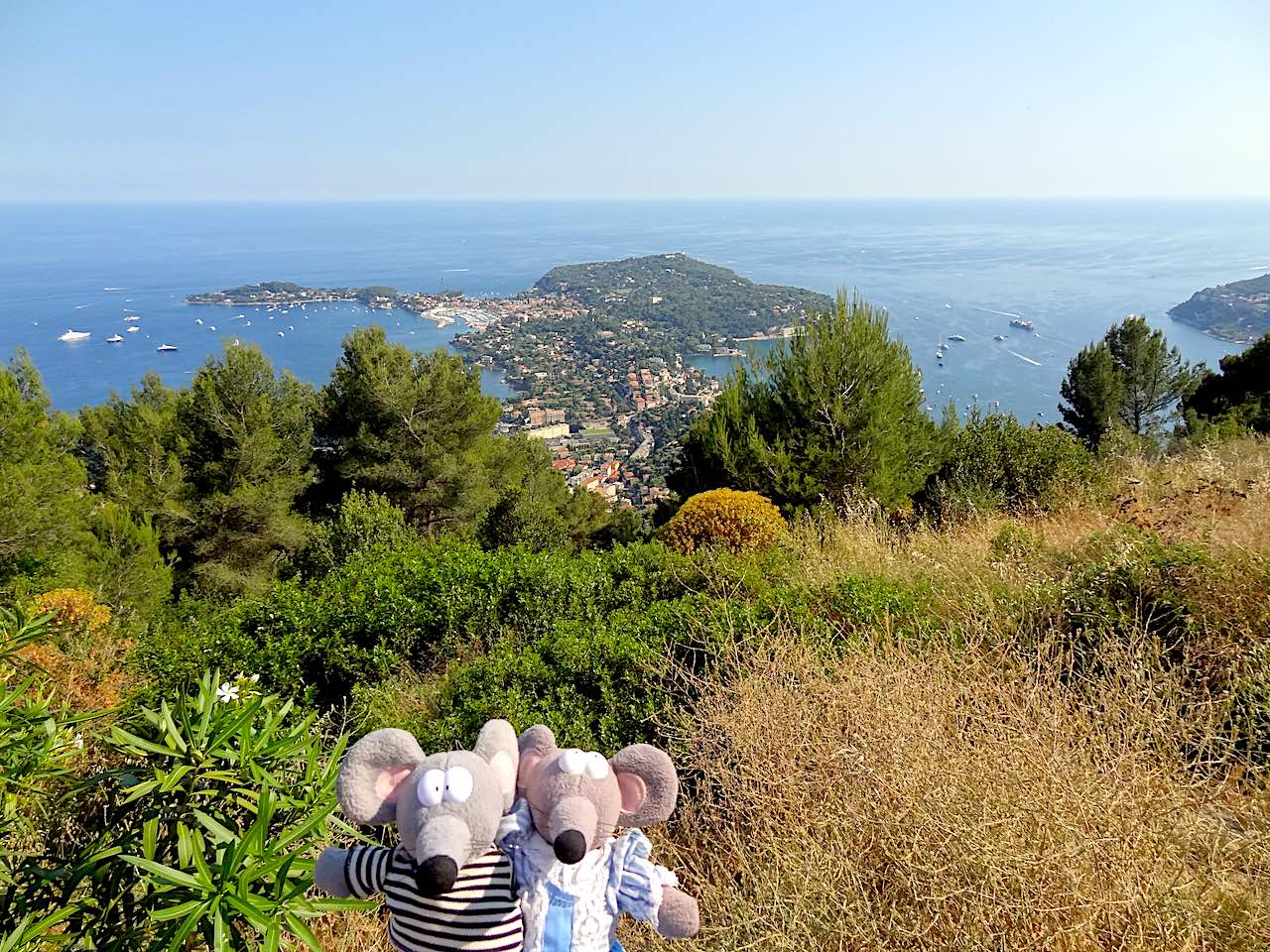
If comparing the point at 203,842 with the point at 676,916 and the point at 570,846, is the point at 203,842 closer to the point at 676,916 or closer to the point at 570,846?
the point at 570,846

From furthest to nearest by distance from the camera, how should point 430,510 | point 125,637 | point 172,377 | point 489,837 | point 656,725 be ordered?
1. point 172,377
2. point 430,510
3. point 125,637
4. point 656,725
5. point 489,837

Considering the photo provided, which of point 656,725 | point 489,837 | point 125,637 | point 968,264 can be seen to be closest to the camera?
point 489,837

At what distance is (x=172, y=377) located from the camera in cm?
4041

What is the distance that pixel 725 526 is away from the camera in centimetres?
660

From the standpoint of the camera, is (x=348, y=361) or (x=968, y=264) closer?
(x=348, y=361)

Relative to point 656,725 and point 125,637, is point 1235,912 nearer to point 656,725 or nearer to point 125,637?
point 656,725

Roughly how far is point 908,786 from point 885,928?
1.32 feet

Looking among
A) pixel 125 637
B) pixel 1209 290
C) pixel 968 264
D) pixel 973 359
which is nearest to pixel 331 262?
pixel 968 264

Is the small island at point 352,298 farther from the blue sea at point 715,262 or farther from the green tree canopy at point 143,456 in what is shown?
the green tree canopy at point 143,456

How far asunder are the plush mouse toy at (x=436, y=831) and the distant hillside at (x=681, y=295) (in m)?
36.7

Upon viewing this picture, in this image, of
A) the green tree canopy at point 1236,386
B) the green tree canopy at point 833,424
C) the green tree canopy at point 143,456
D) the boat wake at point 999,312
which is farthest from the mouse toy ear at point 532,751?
the boat wake at point 999,312

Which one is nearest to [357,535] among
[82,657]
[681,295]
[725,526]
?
[82,657]

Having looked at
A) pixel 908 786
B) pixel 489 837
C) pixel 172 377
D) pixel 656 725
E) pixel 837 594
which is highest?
pixel 489 837

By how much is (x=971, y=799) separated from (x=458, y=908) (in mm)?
1520
